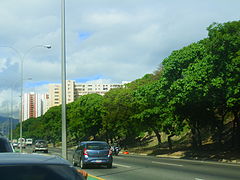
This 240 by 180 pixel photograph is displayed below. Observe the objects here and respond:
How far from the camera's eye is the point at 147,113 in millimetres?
39438

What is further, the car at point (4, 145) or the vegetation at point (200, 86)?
the vegetation at point (200, 86)

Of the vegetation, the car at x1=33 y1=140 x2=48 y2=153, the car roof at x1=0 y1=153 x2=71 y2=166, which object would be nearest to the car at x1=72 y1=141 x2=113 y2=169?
the vegetation

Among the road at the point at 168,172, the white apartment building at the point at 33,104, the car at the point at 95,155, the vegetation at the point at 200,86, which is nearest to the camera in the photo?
the road at the point at 168,172

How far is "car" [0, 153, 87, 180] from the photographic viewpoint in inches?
169

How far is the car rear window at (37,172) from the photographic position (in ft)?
14.0

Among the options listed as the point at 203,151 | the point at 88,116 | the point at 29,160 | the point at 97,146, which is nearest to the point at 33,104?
the point at 88,116

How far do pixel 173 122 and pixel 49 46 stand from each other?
13.7 meters

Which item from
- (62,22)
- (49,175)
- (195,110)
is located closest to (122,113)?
(195,110)

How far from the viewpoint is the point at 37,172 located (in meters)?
4.41

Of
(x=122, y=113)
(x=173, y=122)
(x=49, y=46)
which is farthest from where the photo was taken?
(x=122, y=113)

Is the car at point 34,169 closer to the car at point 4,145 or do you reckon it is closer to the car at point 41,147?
the car at point 4,145

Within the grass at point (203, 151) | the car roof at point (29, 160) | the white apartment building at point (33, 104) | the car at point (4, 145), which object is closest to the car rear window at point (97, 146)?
the grass at point (203, 151)

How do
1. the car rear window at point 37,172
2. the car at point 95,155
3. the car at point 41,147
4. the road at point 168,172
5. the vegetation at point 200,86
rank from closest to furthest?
the car rear window at point 37,172
the road at point 168,172
the car at point 95,155
the vegetation at point 200,86
the car at point 41,147

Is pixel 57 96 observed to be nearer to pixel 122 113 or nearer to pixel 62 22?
pixel 122 113
